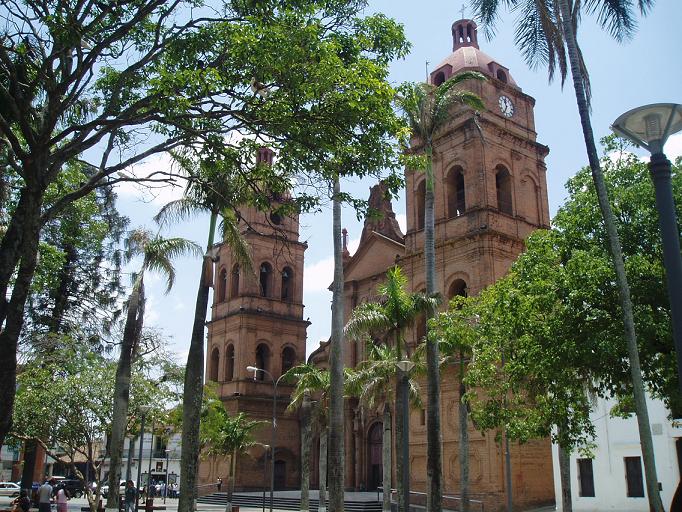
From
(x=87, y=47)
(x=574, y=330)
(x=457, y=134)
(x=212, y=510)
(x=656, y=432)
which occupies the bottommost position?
(x=212, y=510)

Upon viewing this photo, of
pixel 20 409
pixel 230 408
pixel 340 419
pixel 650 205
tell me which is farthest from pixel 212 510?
pixel 650 205

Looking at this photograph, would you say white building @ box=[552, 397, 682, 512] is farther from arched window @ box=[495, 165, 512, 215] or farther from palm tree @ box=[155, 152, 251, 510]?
palm tree @ box=[155, 152, 251, 510]

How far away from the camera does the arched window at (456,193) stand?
35.7m

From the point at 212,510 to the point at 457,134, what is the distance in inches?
925

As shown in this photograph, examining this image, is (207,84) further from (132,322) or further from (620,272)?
(132,322)

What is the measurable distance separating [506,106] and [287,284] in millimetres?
20407

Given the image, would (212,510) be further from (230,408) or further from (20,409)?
Result: (20,409)

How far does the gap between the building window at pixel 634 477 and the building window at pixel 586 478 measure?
155cm

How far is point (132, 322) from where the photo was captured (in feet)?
71.6

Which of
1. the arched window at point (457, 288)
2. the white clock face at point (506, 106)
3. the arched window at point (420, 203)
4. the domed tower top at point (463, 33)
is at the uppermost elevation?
the domed tower top at point (463, 33)

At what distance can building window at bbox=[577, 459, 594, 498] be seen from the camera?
27109mm

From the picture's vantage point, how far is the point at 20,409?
24.5 meters

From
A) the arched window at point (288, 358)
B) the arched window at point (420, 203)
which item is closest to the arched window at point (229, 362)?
the arched window at point (288, 358)

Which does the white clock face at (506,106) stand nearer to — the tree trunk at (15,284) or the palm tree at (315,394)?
the palm tree at (315,394)
